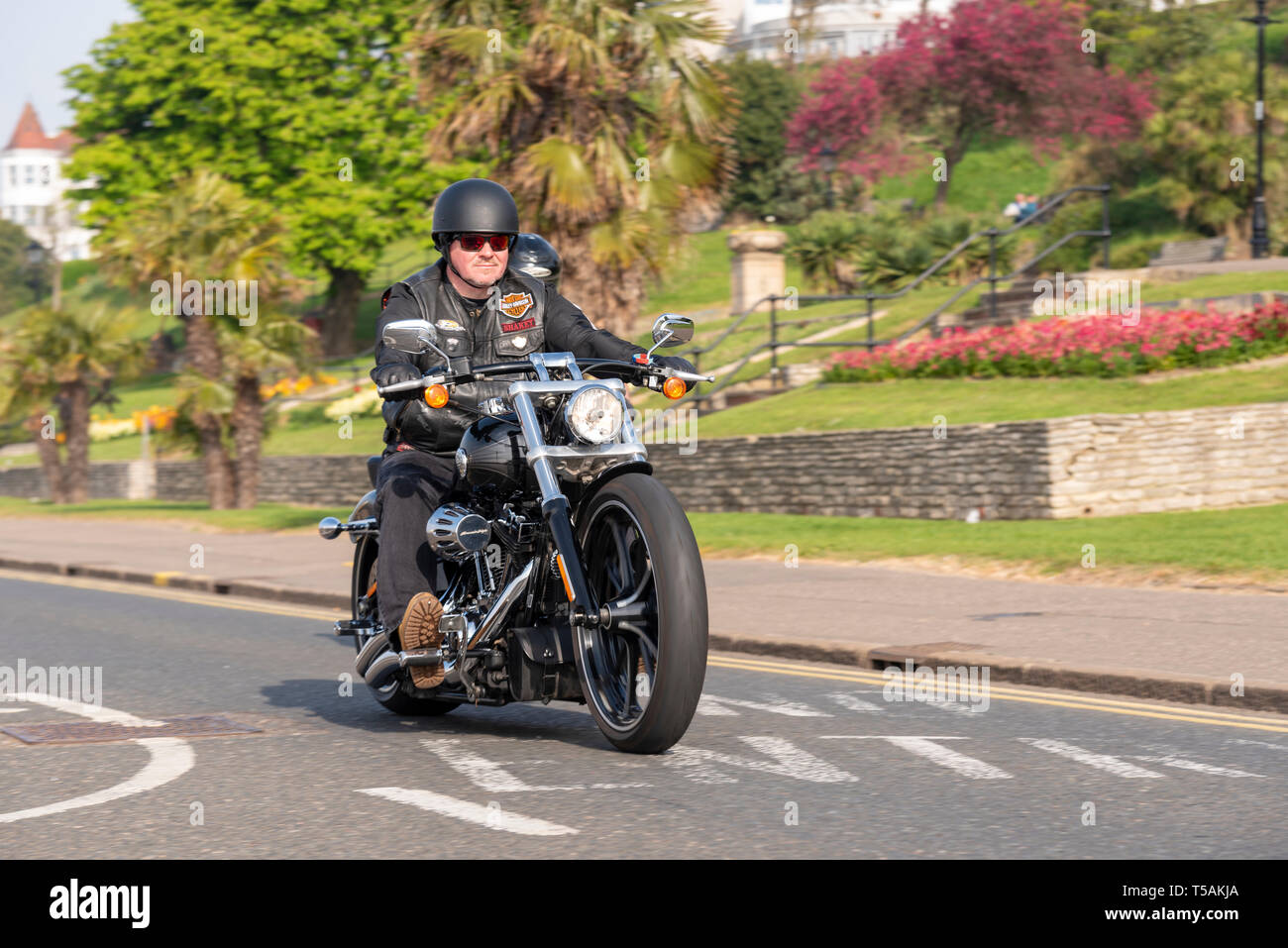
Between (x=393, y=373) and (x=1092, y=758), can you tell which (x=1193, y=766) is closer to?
(x=1092, y=758)

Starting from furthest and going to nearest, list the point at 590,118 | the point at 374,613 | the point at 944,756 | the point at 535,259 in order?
the point at 590,118
the point at 374,613
the point at 535,259
the point at 944,756

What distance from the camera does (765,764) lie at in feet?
22.3

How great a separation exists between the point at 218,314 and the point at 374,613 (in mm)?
23217

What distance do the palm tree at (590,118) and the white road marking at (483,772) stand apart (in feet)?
48.1

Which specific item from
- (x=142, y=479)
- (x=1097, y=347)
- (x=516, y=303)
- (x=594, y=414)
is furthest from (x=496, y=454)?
(x=142, y=479)

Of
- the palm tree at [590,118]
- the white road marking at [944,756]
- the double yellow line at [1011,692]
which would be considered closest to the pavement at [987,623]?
the double yellow line at [1011,692]

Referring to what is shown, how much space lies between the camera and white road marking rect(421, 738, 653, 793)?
625cm

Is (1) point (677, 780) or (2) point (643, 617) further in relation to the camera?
(2) point (643, 617)

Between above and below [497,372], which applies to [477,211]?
above

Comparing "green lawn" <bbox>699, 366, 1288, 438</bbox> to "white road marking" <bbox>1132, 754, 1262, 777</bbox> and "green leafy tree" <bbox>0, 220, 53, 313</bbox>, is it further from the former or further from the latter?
"green leafy tree" <bbox>0, 220, 53, 313</bbox>

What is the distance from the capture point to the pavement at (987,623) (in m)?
9.05
